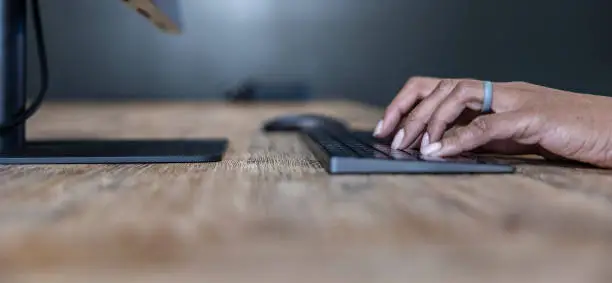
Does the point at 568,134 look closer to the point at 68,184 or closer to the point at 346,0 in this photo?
the point at 68,184

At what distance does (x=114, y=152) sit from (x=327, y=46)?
238 cm

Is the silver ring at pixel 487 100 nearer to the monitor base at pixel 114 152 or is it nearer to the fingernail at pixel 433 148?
the fingernail at pixel 433 148

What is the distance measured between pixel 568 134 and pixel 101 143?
1.91 feet

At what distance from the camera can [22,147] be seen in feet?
2.55

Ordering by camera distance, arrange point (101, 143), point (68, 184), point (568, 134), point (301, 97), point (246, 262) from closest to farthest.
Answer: point (246, 262) < point (68, 184) < point (568, 134) < point (101, 143) < point (301, 97)

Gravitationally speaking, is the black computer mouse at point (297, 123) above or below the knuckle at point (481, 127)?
below

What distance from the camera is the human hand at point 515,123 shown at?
0.66 m

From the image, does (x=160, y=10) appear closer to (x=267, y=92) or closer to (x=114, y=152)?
(x=114, y=152)

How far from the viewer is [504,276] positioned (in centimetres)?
34

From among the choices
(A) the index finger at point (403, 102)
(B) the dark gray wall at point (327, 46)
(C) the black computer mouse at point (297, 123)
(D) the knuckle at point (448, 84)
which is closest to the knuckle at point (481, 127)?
(D) the knuckle at point (448, 84)

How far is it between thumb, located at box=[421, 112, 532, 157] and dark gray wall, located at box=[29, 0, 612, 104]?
7.84 ft

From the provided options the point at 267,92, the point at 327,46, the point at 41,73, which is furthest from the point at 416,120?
the point at 327,46

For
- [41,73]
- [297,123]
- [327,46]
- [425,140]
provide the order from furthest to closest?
[327,46]
[297,123]
[41,73]
[425,140]

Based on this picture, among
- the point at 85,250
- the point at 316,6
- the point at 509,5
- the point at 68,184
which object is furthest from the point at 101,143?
the point at 509,5
